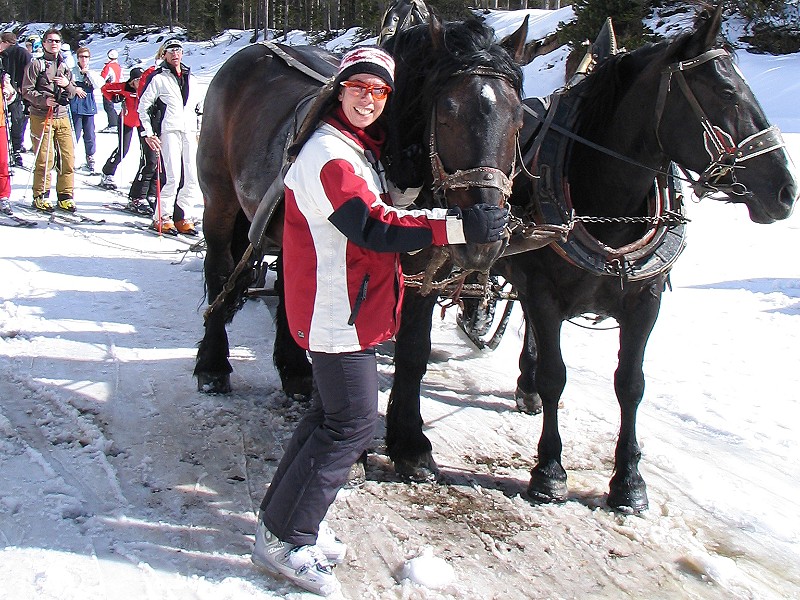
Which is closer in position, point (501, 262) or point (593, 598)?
point (593, 598)

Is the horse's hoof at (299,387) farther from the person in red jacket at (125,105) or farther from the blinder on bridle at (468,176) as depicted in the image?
the person in red jacket at (125,105)

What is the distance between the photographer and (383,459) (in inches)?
154

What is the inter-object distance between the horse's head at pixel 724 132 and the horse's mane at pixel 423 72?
0.78 metres

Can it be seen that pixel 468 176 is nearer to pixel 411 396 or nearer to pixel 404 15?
pixel 411 396

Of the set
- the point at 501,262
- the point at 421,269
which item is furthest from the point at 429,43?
the point at 501,262

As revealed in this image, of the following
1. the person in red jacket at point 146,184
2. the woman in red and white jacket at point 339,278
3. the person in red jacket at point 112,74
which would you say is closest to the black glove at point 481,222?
the woman in red and white jacket at point 339,278

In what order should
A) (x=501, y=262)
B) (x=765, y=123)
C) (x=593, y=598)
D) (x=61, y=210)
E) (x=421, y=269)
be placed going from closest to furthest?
(x=593, y=598), (x=765, y=123), (x=421, y=269), (x=501, y=262), (x=61, y=210)

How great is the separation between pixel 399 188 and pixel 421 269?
492 millimetres

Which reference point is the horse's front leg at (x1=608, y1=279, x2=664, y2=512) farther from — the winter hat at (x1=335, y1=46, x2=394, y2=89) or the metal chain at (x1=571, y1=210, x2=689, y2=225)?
the winter hat at (x1=335, y1=46, x2=394, y2=89)

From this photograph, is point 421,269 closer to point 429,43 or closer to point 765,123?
point 429,43

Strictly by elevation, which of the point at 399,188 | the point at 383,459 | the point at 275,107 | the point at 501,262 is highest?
the point at 275,107

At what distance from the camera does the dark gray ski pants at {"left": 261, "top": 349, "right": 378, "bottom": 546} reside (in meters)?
→ 2.58

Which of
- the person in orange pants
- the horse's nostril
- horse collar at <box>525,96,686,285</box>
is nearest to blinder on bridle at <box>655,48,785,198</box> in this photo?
the horse's nostril

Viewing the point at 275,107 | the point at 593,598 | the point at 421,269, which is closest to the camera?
the point at 593,598
